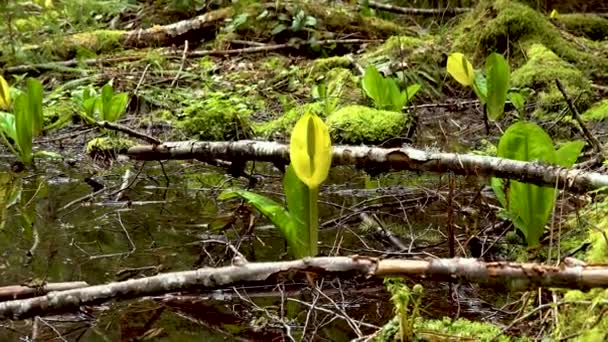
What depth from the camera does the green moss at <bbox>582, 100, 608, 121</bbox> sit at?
11.8ft

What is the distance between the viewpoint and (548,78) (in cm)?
426

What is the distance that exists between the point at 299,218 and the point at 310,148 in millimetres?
261

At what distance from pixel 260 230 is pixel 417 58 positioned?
9.52 feet

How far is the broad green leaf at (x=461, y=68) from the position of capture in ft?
11.6

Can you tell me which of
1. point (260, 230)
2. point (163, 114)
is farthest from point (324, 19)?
point (260, 230)

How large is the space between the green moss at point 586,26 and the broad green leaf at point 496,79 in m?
2.56

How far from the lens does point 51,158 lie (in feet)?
12.3

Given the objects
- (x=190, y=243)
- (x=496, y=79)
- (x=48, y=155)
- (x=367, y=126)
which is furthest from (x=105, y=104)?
(x=496, y=79)

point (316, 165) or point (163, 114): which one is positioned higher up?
point (316, 165)

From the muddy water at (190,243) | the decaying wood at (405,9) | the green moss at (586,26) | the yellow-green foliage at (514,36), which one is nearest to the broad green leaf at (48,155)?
the muddy water at (190,243)

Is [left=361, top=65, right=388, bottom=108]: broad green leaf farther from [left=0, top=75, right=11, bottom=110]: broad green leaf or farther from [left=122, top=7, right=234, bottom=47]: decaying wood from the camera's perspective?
[left=122, top=7, right=234, bottom=47]: decaying wood

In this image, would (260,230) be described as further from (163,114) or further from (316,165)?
(163,114)

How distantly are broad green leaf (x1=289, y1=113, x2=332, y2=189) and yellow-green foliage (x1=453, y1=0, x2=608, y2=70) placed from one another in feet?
11.5

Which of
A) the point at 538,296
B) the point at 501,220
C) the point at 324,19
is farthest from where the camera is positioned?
the point at 324,19
